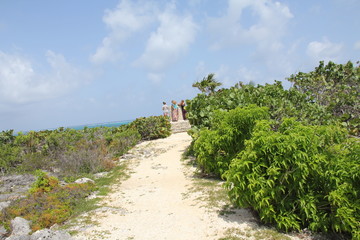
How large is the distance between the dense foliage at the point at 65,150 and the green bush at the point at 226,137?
177 inches

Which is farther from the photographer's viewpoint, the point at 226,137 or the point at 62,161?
the point at 62,161

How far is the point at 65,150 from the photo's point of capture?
11.9m

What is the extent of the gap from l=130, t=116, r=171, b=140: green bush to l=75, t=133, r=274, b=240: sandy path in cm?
671

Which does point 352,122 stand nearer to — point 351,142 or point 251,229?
point 351,142

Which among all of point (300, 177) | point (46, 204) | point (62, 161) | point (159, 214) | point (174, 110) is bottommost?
point (159, 214)

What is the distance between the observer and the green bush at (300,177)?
383 centimetres

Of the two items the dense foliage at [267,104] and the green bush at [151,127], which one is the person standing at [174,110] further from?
the dense foliage at [267,104]

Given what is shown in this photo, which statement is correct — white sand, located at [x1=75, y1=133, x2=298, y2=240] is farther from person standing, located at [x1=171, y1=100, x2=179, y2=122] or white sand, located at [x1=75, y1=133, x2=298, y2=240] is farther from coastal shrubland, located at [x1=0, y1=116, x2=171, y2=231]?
person standing, located at [x1=171, y1=100, x2=179, y2=122]

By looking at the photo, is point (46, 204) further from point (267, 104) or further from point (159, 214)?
point (267, 104)

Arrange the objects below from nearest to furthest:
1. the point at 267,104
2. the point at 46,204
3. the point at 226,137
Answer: the point at 46,204
the point at 226,137
the point at 267,104

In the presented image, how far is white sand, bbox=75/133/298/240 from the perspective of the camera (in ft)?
15.2

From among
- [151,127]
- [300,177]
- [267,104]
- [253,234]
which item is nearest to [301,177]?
[300,177]

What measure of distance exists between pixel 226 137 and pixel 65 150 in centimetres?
798

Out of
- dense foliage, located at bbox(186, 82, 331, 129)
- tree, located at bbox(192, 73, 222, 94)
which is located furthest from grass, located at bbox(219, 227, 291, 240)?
tree, located at bbox(192, 73, 222, 94)
